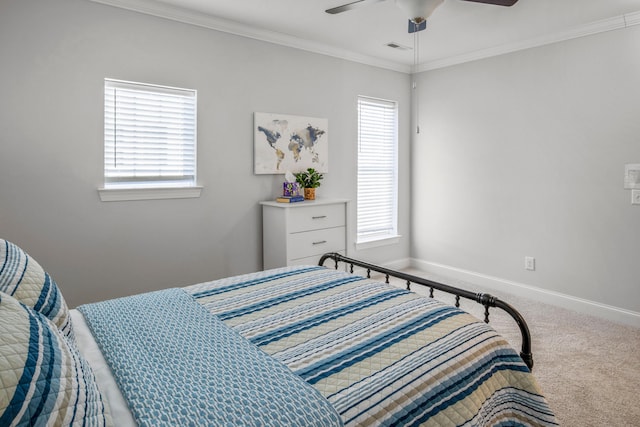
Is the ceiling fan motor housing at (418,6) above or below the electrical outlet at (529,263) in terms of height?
above

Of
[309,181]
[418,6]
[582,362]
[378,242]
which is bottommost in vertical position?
[582,362]

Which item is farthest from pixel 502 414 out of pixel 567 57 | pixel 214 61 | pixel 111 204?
pixel 567 57

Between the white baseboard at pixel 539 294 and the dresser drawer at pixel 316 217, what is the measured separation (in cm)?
162

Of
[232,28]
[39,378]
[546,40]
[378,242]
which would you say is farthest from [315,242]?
[39,378]

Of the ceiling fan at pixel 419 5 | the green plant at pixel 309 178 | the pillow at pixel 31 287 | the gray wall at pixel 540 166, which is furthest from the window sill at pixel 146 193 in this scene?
the gray wall at pixel 540 166

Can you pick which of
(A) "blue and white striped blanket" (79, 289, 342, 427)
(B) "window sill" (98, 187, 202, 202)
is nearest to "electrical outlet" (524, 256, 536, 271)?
(B) "window sill" (98, 187, 202, 202)

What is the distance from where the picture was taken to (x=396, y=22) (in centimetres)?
344

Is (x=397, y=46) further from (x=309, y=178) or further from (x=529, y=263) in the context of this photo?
(x=529, y=263)

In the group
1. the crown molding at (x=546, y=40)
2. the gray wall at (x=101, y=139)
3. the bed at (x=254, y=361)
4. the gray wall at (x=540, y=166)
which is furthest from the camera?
the gray wall at (x=540, y=166)

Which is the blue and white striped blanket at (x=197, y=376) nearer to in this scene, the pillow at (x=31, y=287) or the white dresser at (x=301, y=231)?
the pillow at (x=31, y=287)

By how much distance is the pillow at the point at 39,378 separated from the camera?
2.37ft

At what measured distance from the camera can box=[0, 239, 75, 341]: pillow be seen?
1.25 meters

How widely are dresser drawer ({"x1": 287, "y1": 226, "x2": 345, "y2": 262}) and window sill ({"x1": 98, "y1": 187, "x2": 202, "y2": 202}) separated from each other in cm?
88

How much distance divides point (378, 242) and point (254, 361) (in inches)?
142
